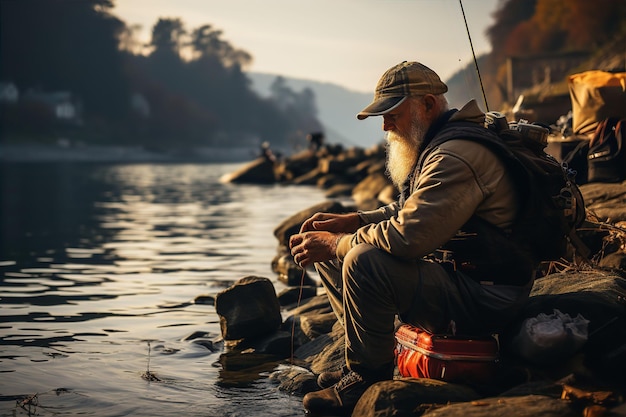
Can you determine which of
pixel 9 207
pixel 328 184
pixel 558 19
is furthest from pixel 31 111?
pixel 9 207

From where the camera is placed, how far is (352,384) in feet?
15.5

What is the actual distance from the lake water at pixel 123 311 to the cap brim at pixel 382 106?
67.0 inches

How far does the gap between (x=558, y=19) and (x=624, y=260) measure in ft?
223

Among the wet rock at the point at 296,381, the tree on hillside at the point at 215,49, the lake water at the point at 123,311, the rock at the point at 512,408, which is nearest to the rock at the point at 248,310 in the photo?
the lake water at the point at 123,311

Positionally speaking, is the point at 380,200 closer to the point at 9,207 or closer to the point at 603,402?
the point at 9,207

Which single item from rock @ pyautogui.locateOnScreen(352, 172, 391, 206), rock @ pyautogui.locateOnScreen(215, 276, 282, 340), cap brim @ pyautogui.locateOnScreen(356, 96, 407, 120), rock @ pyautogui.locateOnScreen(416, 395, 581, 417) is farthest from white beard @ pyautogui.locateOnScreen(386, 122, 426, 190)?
rock @ pyautogui.locateOnScreen(352, 172, 391, 206)

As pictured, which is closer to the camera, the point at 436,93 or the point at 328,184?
the point at 436,93

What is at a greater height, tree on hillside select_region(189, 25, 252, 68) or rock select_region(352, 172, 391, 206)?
tree on hillside select_region(189, 25, 252, 68)

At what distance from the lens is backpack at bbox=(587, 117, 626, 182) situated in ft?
28.6

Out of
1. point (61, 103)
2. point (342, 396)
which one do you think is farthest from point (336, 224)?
point (61, 103)

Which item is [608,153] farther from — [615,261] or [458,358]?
[458,358]

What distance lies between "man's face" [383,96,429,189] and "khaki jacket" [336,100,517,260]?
0.30 meters

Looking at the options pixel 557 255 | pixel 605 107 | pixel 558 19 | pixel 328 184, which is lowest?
pixel 328 184

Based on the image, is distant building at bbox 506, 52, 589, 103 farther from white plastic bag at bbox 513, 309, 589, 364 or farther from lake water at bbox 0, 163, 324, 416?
white plastic bag at bbox 513, 309, 589, 364
